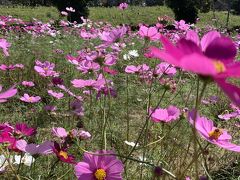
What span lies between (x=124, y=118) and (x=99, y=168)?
1.96 meters

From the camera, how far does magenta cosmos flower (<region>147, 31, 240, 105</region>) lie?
37cm

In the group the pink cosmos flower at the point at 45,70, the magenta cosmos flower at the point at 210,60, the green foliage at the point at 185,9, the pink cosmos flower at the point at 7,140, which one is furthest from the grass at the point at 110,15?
the magenta cosmos flower at the point at 210,60

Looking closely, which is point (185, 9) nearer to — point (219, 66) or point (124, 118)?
point (124, 118)

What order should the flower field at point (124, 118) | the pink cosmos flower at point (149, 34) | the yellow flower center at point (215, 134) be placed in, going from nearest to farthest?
the flower field at point (124, 118) < the yellow flower center at point (215, 134) < the pink cosmos flower at point (149, 34)

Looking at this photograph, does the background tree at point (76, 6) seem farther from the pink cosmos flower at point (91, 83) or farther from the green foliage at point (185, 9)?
the pink cosmos flower at point (91, 83)

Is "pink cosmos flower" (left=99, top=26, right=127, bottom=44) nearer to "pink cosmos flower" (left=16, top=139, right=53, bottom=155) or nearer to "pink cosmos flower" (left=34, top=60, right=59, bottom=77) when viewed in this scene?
"pink cosmos flower" (left=16, top=139, right=53, bottom=155)

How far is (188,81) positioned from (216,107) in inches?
50.8

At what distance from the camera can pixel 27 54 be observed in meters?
4.00

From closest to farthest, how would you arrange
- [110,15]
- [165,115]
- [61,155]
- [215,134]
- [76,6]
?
[215,134], [61,155], [165,115], [76,6], [110,15]

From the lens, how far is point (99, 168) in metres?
0.79

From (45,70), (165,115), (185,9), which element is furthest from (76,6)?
(165,115)

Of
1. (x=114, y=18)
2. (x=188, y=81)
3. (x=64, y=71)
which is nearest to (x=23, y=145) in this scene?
(x=64, y=71)

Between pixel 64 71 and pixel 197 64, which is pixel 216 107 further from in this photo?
pixel 197 64

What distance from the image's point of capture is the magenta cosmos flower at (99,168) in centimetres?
78
